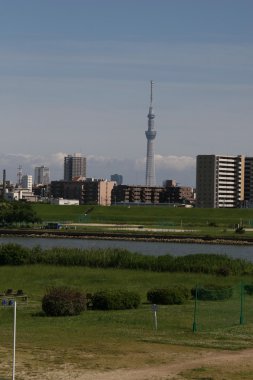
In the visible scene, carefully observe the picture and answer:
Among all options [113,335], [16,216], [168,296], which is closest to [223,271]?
[168,296]

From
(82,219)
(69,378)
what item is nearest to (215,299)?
(69,378)

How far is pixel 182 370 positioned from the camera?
1847cm

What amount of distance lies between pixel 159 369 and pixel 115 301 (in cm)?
1185

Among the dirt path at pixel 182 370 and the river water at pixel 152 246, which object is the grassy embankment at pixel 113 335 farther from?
the river water at pixel 152 246

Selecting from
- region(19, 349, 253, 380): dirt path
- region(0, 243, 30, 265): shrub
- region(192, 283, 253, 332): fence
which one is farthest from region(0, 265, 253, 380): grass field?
region(0, 243, 30, 265): shrub

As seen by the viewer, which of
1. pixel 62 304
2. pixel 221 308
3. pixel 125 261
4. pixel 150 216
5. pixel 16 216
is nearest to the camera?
pixel 62 304

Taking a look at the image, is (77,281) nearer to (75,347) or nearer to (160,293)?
(160,293)

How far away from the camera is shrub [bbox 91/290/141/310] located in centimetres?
3030

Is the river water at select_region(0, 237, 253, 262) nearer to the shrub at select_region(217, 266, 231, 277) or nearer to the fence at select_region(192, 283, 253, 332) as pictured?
the shrub at select_region(217, 266, 231, 277)

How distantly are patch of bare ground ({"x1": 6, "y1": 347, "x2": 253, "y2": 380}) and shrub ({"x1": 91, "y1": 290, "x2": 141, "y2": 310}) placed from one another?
9.82 meters

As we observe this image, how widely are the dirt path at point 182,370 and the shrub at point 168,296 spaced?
37.2 ft

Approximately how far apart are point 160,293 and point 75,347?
11494mm

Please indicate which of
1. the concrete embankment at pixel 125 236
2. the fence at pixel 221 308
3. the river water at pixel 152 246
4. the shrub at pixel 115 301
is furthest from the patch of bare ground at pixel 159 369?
the concrete embankment at pixel 125 236

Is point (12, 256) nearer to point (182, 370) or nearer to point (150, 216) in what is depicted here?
point (182, 370)
